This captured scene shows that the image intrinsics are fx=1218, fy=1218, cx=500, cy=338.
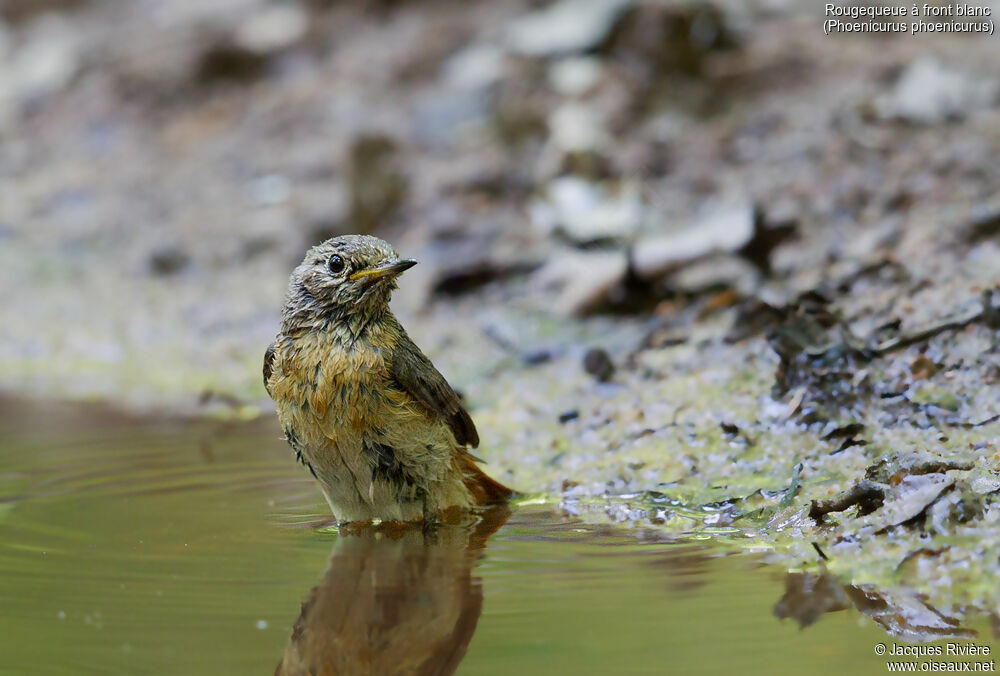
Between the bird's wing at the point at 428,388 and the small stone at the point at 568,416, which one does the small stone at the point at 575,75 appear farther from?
the bird's wing at the point at 428,388

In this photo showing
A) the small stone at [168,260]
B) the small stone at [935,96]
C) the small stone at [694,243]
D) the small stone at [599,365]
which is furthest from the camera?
the small stone at [168,260]

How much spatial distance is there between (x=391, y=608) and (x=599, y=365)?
2859 mm

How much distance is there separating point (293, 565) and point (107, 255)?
707 centimetres

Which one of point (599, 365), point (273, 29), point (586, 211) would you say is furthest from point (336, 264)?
point (273, 29)

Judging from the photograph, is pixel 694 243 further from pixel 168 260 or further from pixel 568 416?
pixel 168 260

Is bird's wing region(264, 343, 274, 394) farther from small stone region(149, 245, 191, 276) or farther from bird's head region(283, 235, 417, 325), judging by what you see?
small stone region(149, 245, 191, 276)

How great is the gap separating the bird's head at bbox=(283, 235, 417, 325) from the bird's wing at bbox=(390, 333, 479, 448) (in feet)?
0.69


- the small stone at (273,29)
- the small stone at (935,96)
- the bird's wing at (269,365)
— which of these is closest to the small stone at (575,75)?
the small stone at (935,96)

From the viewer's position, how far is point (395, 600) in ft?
11.5

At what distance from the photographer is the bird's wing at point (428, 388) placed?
179 inches

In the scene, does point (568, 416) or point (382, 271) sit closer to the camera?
point (382, 271)

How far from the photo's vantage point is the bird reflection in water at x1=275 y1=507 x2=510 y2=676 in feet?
9.93

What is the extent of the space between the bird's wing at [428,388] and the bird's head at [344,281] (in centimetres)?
21

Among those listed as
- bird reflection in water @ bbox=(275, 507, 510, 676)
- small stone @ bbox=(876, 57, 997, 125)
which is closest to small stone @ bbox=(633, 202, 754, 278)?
small stone @ bbox=(876, 57, 997, 125)
